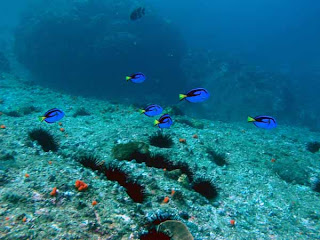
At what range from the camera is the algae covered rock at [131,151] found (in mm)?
6570

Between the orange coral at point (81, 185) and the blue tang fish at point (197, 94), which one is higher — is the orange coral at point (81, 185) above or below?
below

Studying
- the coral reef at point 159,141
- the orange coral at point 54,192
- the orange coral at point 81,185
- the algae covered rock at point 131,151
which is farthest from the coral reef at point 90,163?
the coral reef at point 159,141

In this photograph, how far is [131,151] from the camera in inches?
263

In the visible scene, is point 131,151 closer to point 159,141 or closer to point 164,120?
point 164,120

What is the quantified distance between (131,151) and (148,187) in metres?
1.62

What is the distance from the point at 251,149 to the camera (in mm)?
10016

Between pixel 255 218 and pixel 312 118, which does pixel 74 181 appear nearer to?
pixel 255 218

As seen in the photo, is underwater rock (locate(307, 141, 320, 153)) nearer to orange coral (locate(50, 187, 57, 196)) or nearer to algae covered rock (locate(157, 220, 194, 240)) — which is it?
algae covered rock (locate(157, 220, 194, 240))

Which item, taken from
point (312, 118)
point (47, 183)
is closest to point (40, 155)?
point (47, 183)

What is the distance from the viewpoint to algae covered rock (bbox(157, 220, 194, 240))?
3.57 meters

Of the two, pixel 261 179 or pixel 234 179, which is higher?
pixel 261 179

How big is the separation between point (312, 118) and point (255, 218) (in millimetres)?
28203

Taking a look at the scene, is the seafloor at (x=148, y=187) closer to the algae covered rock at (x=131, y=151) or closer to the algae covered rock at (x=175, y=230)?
the algae covered rock at (x=131, y=151)

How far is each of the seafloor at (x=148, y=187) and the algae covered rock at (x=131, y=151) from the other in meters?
0.19
